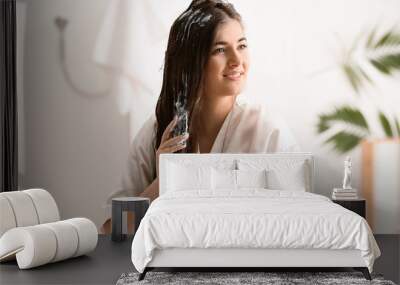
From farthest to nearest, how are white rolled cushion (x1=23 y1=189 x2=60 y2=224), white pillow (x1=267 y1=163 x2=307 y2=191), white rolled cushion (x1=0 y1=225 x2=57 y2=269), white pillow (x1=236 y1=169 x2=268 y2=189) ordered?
white pillow (x1=267 y1=163 x2=307 y2=191) < white pillow (x1=236 y1=169 x2=268 y2=189) < white rolled cushion (x1=23 y1=189 x2=60 y2=224) < white rolled cushion (x1=0 y1=225 x2=57 y2=269)

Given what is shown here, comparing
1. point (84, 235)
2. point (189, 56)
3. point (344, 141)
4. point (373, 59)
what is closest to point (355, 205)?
point (344, 141)

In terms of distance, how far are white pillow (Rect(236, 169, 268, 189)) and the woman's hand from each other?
36.3 inches

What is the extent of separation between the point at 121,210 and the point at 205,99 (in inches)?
60.4

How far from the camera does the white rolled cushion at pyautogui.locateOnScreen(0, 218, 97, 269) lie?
17.1ft

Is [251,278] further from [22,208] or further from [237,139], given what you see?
[237,139]

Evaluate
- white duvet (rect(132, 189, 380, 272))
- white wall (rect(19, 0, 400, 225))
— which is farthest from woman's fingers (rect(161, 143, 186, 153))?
white duvet (rect(132, 189, 380, 272))

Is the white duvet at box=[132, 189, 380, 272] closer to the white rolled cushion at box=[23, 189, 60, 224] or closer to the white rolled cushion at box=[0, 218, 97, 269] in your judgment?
the white rolled cushion at box=[0, 218, 97, 269]

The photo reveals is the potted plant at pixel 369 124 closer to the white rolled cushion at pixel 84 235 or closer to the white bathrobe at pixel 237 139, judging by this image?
the white bathrobe at pixel 237 139

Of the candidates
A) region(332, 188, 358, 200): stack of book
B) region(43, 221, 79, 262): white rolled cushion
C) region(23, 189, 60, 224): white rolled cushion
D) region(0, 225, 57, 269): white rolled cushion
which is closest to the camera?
region(0, 225, 57, 269): white rolled cushion

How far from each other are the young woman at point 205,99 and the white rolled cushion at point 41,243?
5.85 ft

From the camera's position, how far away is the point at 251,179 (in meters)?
6.43

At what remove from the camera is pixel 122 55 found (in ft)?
23.9

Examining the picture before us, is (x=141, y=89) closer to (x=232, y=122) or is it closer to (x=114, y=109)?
(x=114, y=109)

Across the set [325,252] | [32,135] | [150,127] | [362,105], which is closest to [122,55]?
[150,127]
